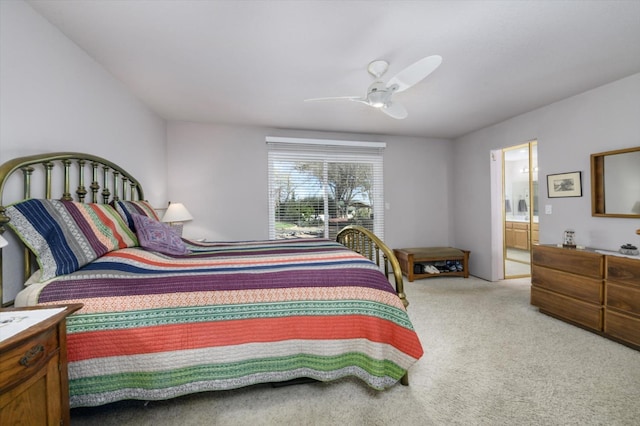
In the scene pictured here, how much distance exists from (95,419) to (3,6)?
2.40 metres

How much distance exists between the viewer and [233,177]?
3895 mm

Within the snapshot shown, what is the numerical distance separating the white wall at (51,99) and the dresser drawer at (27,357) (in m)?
0.81

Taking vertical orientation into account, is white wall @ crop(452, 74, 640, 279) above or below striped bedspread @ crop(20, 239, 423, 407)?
above

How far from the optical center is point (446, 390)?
5.48 feet

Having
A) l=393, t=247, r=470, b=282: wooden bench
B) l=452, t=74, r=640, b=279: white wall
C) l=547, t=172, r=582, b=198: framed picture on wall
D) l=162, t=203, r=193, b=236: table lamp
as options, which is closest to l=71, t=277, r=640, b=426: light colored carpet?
l=452, t=74, r=640, b=279: white wall

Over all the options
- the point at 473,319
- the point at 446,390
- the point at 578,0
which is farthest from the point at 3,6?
the point at 473,319

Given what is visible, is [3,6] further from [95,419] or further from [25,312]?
[95,419]

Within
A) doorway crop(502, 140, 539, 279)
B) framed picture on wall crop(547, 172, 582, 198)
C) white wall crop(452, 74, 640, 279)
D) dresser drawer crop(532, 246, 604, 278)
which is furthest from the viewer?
doorway crop(502, 140, 539, 279)

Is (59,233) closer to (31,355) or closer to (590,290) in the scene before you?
(31,355)

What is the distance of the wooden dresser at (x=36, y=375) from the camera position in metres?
0.82

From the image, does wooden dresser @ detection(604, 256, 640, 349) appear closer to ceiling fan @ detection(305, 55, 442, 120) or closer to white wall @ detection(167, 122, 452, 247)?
ceiling fan @ detection(305, 55, 442, 120)

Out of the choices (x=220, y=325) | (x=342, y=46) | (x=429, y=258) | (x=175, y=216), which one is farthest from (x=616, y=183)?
(x=175, y=216)

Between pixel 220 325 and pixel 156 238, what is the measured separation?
1063 millimetres

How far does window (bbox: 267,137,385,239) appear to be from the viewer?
13.4 feet
